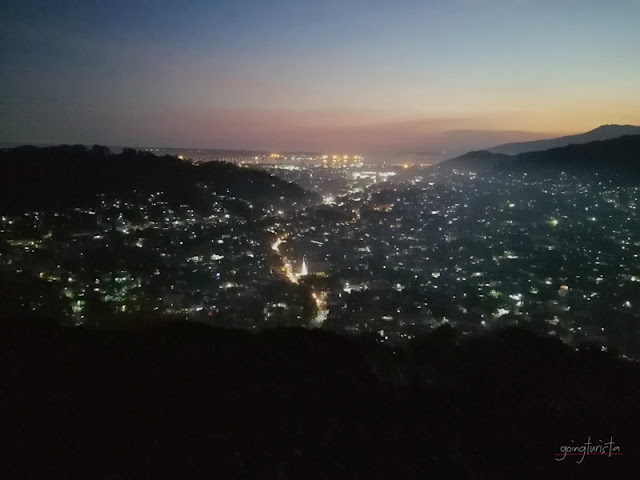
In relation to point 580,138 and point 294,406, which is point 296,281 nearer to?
point 294,406

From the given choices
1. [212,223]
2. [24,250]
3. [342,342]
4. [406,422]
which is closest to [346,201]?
[212,223]

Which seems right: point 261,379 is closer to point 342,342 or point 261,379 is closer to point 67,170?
point 342,342

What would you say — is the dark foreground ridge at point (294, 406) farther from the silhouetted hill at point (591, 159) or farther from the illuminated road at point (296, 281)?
the silhouetted hill at point (591, 159)
